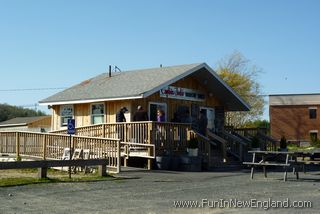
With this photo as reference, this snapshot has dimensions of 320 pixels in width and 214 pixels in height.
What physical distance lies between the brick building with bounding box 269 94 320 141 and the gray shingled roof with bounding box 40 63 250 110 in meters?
39.1

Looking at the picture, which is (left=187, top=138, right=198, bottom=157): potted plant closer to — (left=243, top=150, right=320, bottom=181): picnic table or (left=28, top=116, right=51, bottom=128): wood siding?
(left=243, top=150, right=320, bottom=181): picnic table

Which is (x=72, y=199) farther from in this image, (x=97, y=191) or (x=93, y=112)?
(x=93, y=112)

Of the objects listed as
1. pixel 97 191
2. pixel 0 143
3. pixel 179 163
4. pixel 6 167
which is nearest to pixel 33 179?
pixel 6 167

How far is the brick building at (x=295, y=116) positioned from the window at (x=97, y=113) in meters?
45.5

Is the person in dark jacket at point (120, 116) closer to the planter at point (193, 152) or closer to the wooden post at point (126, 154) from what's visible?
the wooden post at point (126, 154)

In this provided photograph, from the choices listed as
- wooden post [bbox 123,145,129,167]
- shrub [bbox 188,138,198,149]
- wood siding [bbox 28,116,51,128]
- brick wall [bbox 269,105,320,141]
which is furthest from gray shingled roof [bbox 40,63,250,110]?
brick wall [bbox 269,105,320,141]

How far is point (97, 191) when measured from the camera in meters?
13.4

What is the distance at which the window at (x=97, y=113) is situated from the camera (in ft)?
85.7

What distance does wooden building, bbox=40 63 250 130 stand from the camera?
2473 cm

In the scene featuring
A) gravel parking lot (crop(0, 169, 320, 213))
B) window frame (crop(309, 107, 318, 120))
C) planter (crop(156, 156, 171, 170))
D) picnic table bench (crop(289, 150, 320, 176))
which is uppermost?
window frame (crop(309, 107, 318, 120))

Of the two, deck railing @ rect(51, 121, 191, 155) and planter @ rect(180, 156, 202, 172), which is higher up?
deck railing @ rect(51, 121, 191, 155)

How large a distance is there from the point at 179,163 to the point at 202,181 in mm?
4674

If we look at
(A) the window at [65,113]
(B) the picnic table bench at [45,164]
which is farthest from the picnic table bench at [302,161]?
(A) the window at [65,113]

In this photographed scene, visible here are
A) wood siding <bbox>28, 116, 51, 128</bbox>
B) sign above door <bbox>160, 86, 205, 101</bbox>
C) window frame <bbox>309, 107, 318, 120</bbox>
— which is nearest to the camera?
sign above door <bbox>160, 86, 205, 101</bbox>
